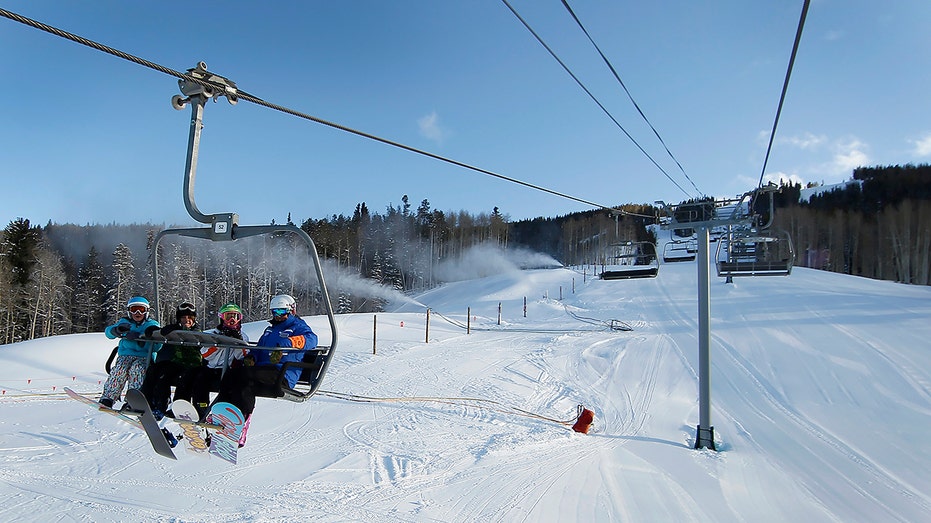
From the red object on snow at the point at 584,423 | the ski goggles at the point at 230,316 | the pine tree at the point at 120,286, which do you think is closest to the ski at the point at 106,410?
the ski goggles at the point at 230,316

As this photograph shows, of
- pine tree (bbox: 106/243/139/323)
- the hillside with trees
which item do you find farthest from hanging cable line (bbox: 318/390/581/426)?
pine tree (bbox: 106/243/139/323)

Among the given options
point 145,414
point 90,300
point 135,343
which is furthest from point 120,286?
point 145,414

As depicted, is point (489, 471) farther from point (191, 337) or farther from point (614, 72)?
point (614, 72)

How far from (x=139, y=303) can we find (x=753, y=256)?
51.3 feet

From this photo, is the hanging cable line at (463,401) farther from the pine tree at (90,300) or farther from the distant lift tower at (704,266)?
the pine tree at (90,300)

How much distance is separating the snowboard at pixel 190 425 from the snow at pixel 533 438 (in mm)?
1373

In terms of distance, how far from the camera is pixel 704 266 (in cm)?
968

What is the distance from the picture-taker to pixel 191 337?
4301 mm

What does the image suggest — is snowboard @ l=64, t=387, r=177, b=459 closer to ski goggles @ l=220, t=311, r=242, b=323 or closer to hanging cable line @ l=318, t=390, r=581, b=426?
ski goggles @ l=220, t=311, r=242, b=323

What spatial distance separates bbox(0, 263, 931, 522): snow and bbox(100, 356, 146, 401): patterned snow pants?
5.97 ft

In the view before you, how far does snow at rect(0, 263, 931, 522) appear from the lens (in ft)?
20.4

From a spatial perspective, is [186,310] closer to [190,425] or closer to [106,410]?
[106,410]

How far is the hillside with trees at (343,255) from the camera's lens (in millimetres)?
36219

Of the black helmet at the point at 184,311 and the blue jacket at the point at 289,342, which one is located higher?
the black helmet at the point at 184,311
